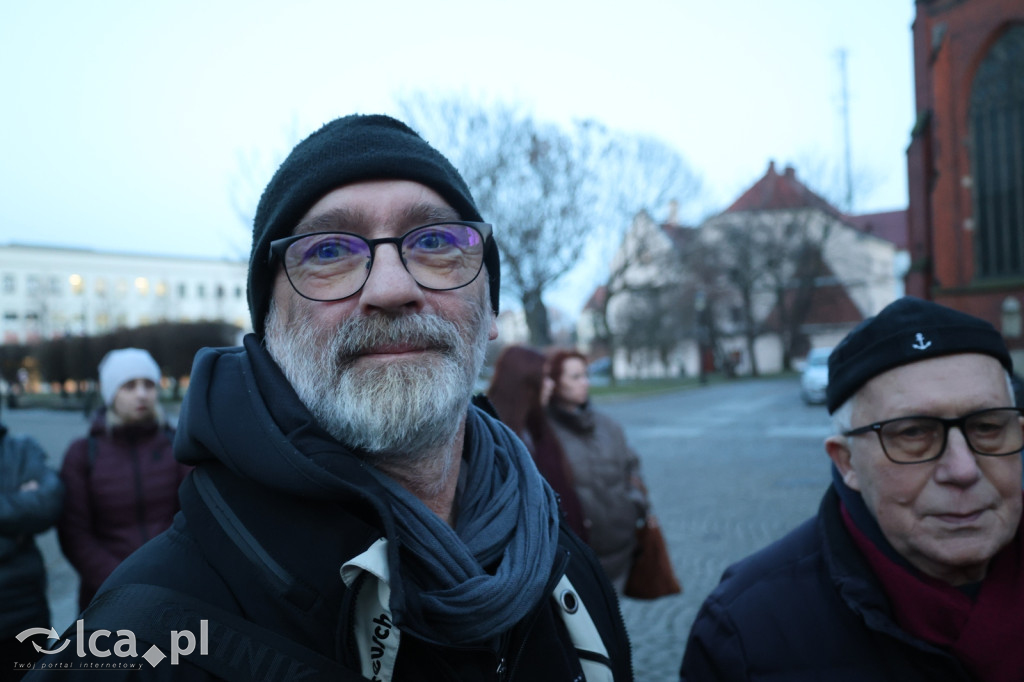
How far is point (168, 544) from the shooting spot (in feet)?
4.51

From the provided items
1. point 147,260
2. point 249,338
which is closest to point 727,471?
point 249,338

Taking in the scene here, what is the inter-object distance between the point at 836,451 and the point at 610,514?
2.43m

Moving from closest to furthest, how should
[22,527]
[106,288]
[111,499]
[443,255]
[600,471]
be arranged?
[443,255] < [22,527] < [111,499] < [600,471] < [106,288]

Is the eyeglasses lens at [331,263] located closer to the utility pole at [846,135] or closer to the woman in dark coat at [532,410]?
the woman in dark coat at [532,410]

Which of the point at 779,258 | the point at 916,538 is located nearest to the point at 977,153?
the point at 916,538

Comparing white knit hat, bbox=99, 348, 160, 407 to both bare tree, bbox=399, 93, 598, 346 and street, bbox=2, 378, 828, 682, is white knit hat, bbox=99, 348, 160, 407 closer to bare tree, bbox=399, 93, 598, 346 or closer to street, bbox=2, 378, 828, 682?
street, bbox=2, 378, 828, 682

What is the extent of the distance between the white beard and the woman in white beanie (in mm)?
2591

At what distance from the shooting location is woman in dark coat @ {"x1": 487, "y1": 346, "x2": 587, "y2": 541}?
4.33 meters

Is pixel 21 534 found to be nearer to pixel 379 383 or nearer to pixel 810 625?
pixel 379 383

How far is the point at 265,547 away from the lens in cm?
137

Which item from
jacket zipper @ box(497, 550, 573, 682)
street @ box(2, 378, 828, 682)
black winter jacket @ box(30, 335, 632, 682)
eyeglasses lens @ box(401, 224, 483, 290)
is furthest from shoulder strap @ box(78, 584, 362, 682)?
street @ box(2, 378, 828, 682)

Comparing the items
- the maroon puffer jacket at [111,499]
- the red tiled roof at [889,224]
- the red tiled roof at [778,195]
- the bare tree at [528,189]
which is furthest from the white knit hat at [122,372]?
the red tiled roof at [889,224]

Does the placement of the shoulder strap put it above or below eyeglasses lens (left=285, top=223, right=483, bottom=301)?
below

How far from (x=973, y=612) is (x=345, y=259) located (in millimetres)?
1683
